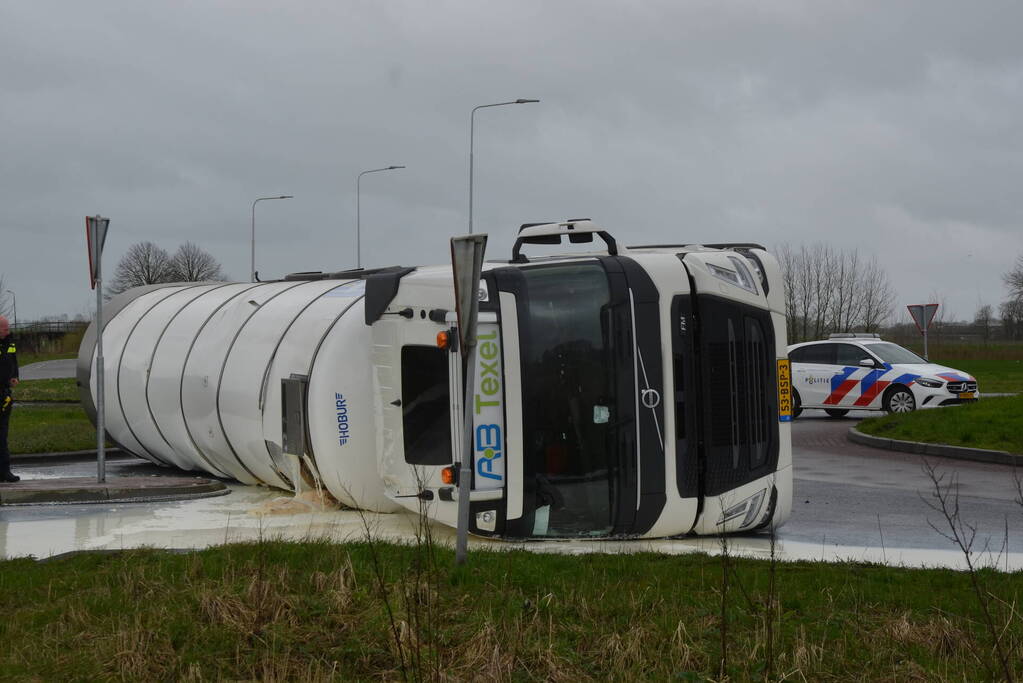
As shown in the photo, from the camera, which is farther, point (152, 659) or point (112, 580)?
point (112, 580)

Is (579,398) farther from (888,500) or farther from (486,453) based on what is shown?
(888,500)

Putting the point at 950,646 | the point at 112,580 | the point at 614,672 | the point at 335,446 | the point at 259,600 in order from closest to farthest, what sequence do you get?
the point at 614,672 → the point at 950,646 → the point at 259,600 → the point at 112,580 → the point at 335,446

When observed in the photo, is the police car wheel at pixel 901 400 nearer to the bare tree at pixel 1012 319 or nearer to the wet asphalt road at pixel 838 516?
the wet asphalt road at pixel 838 516

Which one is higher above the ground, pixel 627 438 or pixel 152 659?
pixel 627 438

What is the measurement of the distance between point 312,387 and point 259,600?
4.61 meters

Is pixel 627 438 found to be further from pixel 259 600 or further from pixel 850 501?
pixel 850 501

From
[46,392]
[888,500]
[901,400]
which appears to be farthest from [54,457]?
[901,400]

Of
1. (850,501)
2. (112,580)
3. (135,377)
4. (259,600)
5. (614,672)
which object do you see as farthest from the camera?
(135,377)

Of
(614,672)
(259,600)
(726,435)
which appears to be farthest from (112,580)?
(726,435)

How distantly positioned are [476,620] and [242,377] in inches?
269

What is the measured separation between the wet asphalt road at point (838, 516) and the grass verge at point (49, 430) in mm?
1256

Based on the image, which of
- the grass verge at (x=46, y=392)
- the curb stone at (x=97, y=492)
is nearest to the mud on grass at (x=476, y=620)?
the curb stone at (x=97, y=492)

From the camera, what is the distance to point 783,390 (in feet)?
33.4

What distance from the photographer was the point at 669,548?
9.00m
